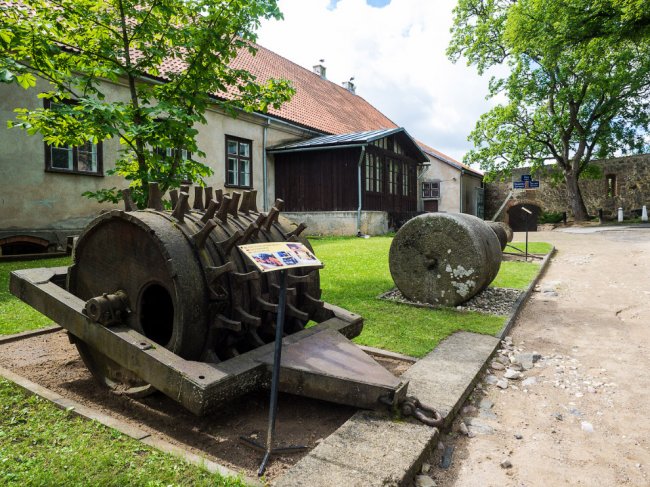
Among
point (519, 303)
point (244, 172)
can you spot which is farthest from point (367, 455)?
point (244, 172)

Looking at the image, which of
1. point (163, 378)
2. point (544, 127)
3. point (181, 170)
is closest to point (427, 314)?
point (181, 170)

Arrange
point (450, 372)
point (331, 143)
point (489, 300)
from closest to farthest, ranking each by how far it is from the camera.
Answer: point (450, 372)
point (489, 300)
point (331, 143)

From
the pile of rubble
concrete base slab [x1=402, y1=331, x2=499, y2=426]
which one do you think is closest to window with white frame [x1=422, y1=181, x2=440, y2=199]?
the pile of rubble

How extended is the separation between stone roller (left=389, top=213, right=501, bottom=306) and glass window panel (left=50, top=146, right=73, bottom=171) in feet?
27.2

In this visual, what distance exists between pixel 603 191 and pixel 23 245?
31752 mm

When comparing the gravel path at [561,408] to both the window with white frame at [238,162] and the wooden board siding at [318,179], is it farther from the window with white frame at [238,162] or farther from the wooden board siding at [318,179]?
Result: the window with white frame at [238,162]

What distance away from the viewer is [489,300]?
6.54 m

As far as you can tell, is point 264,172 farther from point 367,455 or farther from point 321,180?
point 367,455

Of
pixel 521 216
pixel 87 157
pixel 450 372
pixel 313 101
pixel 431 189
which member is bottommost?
pixel 450 372

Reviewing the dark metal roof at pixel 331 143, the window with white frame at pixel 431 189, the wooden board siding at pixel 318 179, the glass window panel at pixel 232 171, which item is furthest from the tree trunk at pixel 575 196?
the glass window panel at pixel 232 171

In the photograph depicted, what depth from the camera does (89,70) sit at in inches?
188

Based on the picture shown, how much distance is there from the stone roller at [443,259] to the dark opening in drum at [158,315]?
3.71m

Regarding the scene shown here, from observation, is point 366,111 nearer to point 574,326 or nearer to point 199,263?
point 574,326

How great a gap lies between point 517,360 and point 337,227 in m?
13.3
